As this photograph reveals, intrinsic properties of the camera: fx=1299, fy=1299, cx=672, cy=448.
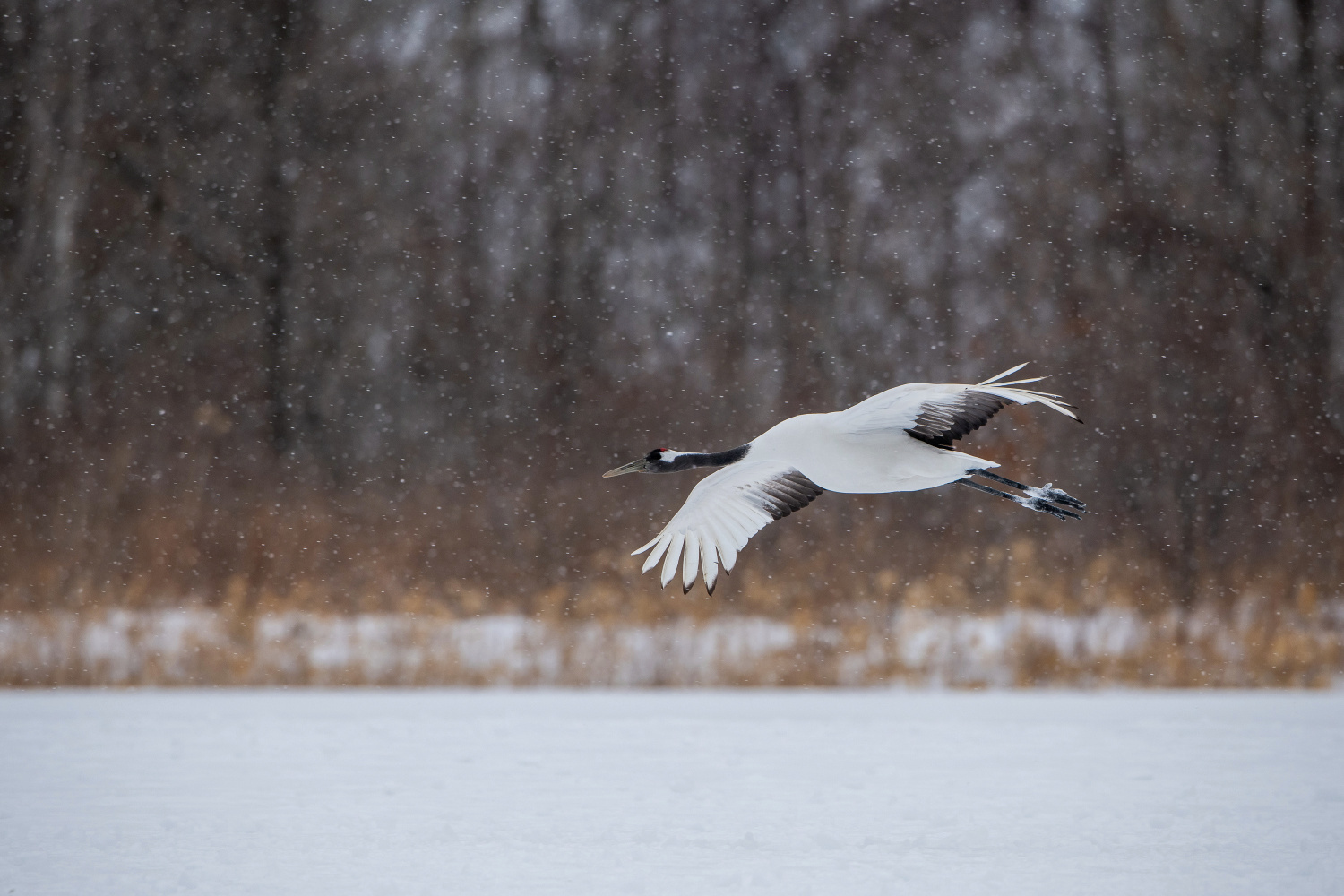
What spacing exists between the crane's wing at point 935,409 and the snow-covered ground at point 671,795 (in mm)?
1387

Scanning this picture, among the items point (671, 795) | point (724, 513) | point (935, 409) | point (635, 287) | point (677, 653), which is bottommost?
point (671, 795)

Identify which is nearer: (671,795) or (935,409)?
(935,409)

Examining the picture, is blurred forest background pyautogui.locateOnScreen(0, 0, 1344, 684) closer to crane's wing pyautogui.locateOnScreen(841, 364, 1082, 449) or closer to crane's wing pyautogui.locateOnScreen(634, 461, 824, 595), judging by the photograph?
crane's wing pyautogui.locateOnScreen(634, 461, 824, 595)

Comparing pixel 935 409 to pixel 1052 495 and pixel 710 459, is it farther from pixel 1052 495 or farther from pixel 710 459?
pixel 710 459

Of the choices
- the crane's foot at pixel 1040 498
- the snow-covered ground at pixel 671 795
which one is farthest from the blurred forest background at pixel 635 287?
the crane's foot at pixel 1040 498

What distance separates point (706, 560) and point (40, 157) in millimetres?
9300

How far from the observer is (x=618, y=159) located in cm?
1196

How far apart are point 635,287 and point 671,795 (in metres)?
7.30

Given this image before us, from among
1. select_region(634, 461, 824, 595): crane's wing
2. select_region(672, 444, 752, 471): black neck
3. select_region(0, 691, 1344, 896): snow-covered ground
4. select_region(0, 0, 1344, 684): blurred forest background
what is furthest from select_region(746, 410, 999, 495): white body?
select_region(0, 0, 1344, 684): blurred forest background

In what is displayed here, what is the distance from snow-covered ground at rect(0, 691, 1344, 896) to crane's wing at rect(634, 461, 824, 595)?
38.5 inches

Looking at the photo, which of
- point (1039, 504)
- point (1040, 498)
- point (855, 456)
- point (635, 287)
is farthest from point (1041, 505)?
point (635, 287)

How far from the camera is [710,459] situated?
15.5 feet

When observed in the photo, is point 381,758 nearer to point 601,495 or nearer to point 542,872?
point 542,872

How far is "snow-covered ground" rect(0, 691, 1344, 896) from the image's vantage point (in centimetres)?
397
